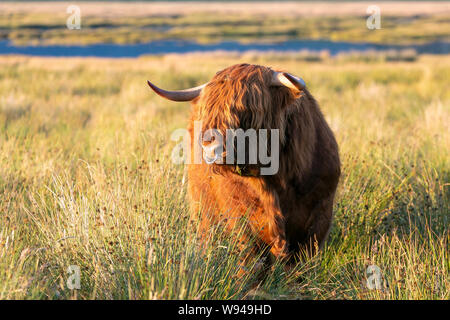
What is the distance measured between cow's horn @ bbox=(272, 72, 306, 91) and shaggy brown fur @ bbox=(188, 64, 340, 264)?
41 millimetres

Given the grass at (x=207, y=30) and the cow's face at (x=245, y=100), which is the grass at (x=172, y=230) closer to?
the cow's face at (x=245, y=100)

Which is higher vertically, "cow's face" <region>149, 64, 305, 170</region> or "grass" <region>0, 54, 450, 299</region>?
"cow's face" <region>149, 64, 305, 170</region>

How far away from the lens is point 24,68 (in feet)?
67.9

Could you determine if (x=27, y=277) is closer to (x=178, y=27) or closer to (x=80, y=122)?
(x=80, y=122)

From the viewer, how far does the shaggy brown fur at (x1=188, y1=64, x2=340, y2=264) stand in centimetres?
359

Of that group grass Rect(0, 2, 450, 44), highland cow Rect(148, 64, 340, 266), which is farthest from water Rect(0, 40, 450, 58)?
highland cow Rect(148, 64, 340, 266)

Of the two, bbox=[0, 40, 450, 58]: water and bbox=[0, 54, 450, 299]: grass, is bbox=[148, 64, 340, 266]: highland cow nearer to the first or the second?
bbox=[0, 54, 450, 299]: grass

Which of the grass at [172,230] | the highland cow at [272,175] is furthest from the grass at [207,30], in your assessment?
the highland cow at [272,175]

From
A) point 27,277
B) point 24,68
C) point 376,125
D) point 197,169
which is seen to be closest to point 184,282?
point 27,277

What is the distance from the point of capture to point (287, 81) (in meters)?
3.62

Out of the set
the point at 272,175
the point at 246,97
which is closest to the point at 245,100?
the point at 246,97

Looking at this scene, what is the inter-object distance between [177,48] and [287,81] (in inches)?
2180

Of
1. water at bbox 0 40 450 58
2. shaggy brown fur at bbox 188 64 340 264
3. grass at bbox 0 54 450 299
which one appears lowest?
water at bbox 0 40 450 58

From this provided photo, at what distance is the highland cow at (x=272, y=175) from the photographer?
358 cm
